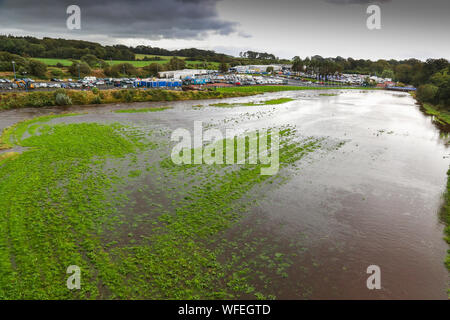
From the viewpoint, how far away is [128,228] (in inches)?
658

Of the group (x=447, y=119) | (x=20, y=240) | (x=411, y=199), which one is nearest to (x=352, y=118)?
(x=447, y=119)

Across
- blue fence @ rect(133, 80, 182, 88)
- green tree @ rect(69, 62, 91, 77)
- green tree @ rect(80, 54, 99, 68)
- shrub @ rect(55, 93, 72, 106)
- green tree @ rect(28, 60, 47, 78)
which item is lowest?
shrub @ rect(55, 93, 72, 106)

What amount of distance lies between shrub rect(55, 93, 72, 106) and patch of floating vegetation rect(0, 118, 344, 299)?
128 feet

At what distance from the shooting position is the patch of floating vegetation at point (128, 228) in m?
12.3

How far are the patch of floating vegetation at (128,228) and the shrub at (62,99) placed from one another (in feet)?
128

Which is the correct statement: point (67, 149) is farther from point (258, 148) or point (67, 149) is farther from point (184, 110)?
point (184, 110)

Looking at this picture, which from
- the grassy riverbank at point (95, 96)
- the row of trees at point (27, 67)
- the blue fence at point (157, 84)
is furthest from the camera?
the row of trees at point (27, 67)

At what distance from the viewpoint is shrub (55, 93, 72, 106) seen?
2437 inches

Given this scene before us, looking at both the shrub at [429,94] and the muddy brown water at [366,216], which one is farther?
the shrub at [429,94]

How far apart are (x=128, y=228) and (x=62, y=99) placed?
5880 centimetres

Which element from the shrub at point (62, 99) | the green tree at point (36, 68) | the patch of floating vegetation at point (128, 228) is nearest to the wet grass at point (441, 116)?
the patch of floating vegetation at point (128, 228)

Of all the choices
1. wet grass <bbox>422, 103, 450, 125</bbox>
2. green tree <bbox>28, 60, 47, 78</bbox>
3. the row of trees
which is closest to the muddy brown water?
wet grass <bbox>422, 103, 450, 125</bbox>

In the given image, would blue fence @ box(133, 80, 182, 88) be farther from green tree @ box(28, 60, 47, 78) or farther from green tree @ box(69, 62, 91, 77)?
green tree @ box(69, 62, 91, 77)

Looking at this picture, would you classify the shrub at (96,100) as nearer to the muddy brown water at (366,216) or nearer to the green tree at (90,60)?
the muddy brown water at (366,216)
